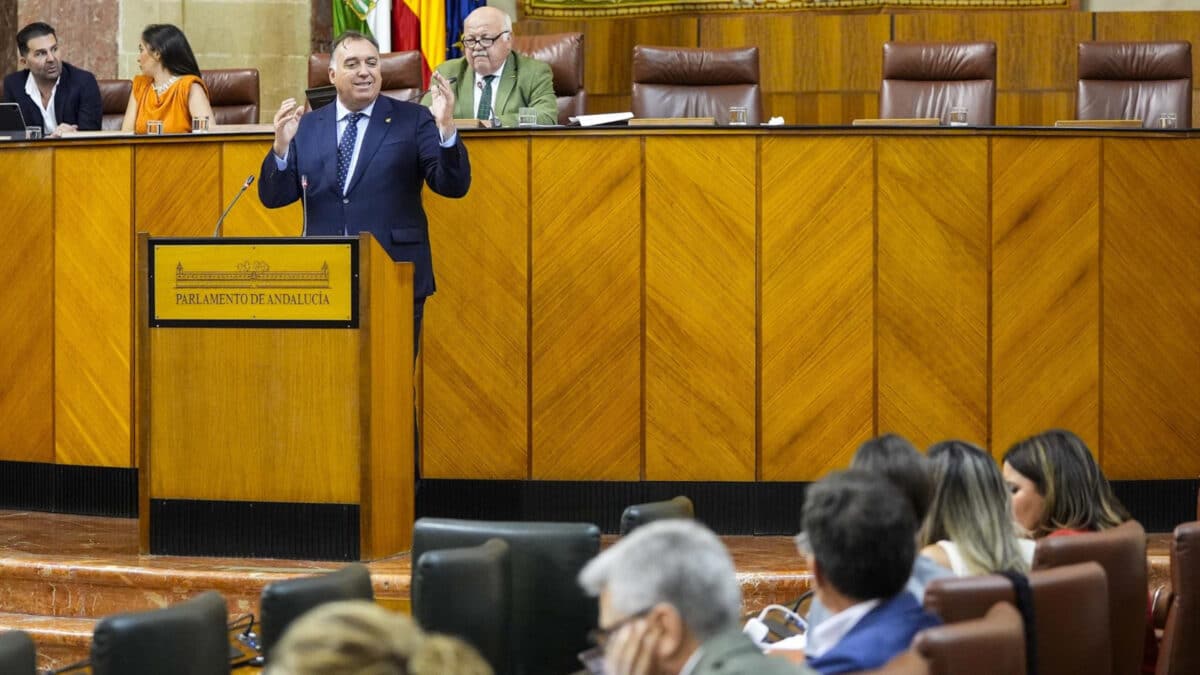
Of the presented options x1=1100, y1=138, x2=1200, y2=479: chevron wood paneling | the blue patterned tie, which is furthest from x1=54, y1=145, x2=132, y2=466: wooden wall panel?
x1=1100, y1=138, x2=1200, y2=479: chevron wood paneling

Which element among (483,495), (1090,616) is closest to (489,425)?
A: (483,495)

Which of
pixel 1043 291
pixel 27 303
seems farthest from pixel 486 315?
pixel 1043 291

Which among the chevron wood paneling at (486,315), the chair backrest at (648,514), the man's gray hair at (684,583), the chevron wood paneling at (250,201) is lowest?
the chair backrest at (648,514)

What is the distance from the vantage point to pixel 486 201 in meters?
5.44

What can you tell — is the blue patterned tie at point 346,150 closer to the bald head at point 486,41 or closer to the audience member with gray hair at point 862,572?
the bald head at point 486,41

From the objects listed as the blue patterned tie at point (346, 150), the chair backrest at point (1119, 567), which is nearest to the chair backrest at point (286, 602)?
the chair backrest at point (1119, 567)

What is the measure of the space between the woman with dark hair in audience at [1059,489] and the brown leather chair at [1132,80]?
14.5 feet

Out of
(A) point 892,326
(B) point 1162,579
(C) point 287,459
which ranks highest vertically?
(A) point 892,326

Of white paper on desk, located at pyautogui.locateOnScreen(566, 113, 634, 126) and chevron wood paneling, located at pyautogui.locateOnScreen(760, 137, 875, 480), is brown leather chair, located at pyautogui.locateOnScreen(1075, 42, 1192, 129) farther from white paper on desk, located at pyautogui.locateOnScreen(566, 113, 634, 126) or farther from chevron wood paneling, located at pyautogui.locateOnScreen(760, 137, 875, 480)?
white paper on desk, located at pyautogui.locateOnScreen(566, 113, 634, 126)

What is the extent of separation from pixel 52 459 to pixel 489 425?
1.64 metres

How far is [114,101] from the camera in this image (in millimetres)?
8117

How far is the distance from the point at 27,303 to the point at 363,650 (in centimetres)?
440

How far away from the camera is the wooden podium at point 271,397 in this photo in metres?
4.52

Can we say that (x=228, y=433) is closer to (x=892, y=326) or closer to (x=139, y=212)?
(x=139, y=212)
